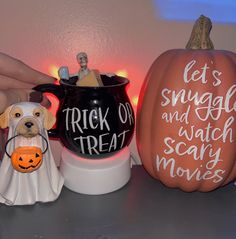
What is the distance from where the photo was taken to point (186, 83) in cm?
58

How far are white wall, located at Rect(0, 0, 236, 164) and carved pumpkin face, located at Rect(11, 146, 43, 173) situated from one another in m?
0.28

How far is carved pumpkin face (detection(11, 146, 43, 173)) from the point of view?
54 centimetres

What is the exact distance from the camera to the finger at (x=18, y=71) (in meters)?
0.63

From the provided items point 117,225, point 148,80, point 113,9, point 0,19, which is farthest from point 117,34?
point 117,225

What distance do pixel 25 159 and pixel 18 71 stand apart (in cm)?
21

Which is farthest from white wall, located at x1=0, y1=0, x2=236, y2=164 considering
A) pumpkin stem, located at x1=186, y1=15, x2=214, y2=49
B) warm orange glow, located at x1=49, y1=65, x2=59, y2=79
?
pumpkin stem, located at x1=186, y1=15, x2=214, y2=49

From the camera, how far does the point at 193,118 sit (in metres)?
0.56

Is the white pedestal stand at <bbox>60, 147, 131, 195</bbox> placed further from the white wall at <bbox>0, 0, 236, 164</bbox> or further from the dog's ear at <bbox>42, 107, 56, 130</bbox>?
the white wall at <bbox>0, 0, 236, 164</bbox>

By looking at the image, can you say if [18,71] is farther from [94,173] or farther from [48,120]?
[94,173]

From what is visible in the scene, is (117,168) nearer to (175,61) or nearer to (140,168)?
(140,168)

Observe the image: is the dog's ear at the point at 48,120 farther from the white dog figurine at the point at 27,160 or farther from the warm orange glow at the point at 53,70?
the warm orange glow at the point at 53,70

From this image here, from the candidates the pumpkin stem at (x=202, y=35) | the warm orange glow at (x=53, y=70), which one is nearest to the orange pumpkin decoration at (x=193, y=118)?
the pumpkin stem at (x=202, y=35)

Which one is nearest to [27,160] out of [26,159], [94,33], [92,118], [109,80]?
[26,159]

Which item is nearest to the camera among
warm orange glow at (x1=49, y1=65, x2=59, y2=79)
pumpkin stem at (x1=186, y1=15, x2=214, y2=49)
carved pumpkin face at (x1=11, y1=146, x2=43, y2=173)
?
carved pumpkin face at (x1=11, y1=146, x2=43, y2=173)
